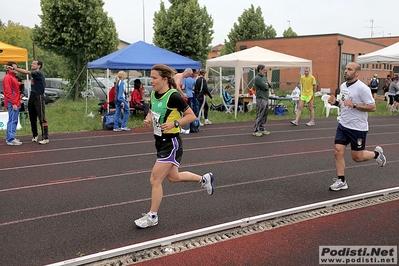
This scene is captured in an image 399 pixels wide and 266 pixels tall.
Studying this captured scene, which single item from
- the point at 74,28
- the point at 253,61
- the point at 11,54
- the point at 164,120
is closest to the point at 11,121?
the point at 11,54

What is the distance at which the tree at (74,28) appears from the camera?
20781 millimetres

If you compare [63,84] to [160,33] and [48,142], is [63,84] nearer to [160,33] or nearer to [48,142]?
[160,33]

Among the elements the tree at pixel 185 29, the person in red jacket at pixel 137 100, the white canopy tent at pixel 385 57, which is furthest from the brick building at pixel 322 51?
the person in red jacket at pixel 137 100

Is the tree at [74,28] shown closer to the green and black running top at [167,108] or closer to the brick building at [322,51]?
the brick building at [322,51]

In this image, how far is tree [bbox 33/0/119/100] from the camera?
818 inches

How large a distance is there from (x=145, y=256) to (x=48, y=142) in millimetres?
7065

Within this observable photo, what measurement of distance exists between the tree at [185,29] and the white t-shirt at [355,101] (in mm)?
22732

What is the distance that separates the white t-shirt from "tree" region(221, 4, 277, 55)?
32720mm

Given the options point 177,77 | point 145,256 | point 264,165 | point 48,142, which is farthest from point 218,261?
point 48,142

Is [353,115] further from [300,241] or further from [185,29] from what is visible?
[185,29]

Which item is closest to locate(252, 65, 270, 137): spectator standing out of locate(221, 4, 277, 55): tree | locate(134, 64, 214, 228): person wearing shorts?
locate(134, 64, 214, 228): person wearing shorts

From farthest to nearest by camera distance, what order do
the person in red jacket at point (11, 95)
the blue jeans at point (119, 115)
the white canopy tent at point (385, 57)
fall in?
1. the white canopy tent at point (385, 57)
2. the blue jeans at point (119, 115)
3. the person in red jacket at point (11, 95)

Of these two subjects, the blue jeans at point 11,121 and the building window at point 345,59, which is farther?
the building window at point 345,59

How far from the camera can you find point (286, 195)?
220 inches
